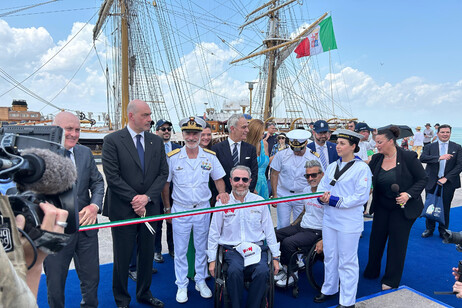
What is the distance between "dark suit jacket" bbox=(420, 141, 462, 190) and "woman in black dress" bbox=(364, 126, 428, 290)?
1854mm

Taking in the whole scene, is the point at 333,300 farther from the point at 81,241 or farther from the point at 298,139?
the point at 81,241

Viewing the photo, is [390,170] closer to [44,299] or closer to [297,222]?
[297,222]

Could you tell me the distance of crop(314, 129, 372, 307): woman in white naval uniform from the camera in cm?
260

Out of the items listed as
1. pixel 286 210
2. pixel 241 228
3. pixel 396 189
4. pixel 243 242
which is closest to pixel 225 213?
pixel 241 228

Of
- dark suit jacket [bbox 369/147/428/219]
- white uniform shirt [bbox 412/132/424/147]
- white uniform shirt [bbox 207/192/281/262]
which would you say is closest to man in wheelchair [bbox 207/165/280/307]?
white uniform shirt [bbox 207/192/281/262]

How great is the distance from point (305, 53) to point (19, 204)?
21668 millimetres

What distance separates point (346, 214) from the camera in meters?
2.63

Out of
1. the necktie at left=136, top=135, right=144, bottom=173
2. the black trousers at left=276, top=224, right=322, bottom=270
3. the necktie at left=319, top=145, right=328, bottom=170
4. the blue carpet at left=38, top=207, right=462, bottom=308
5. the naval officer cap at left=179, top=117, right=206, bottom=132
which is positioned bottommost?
the blue carpet at left=38, top=207, right=462, bottom=308

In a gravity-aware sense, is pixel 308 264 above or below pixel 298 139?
below

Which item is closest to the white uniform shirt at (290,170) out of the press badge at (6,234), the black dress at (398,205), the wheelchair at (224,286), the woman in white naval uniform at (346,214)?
the black dress at (398,205)

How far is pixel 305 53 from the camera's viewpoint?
803 inches

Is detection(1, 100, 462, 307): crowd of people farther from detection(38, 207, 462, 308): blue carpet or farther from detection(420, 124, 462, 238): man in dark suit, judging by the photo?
detection(420, 124, 462, 238): man in dark suit

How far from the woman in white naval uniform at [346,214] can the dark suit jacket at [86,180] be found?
2011 millimetres

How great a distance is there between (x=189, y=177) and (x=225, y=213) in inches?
21.7
